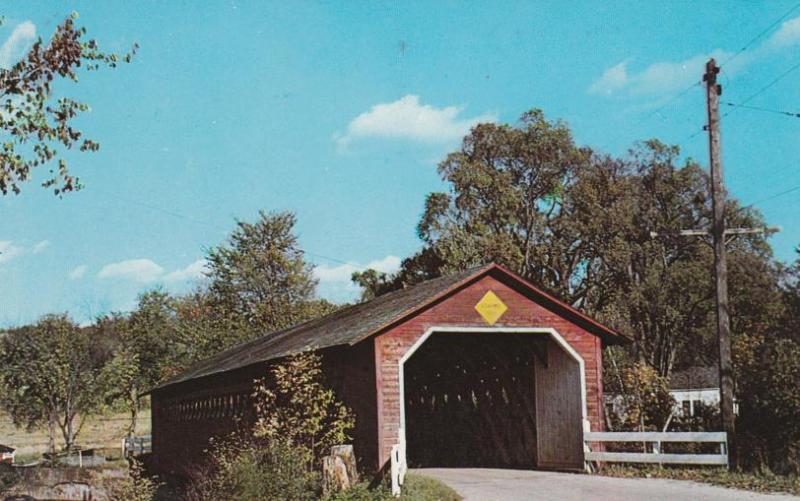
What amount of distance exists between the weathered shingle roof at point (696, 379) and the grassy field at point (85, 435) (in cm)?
2911

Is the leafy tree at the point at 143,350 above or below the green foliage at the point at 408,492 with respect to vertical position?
above

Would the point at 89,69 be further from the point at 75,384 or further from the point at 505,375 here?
the point at 75,384

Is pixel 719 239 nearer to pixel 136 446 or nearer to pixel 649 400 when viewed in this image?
pixel 649 400

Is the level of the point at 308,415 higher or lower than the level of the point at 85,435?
higher

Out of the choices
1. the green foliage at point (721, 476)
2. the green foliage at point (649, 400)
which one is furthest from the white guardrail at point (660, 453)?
the green foliage at point (649, 400)

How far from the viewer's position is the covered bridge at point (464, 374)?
18.4 metres

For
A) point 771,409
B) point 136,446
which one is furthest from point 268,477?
point 136,446

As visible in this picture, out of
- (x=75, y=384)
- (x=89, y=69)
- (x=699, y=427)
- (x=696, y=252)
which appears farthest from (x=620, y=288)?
(x=89, y=69)

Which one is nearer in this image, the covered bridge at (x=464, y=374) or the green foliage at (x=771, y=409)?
the green foliage at (x=771, y=409)

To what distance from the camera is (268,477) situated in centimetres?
1576

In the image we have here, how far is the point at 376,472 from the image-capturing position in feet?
57.8

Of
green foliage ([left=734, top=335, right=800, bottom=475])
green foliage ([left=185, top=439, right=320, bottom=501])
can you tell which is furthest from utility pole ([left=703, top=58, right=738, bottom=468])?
green foliage ([left=185, top=439, right=320, bottom=501])

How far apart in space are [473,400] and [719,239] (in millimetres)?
8464

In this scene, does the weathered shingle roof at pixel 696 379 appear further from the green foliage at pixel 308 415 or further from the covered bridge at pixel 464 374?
the green foliage at pixel 308 415
